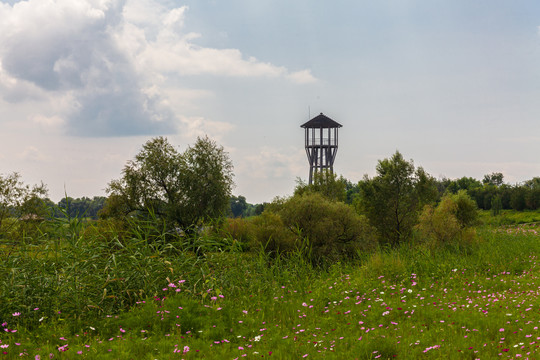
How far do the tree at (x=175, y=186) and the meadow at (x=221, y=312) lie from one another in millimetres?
20513

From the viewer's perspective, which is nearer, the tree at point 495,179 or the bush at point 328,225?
the bush at point 328,225

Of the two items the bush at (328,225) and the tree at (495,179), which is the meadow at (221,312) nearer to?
the bush at (328,225)

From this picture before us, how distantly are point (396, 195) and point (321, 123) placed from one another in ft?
66.2

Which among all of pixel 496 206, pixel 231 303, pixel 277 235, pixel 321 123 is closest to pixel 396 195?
pixel 277 235

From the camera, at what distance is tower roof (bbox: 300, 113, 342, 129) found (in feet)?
164

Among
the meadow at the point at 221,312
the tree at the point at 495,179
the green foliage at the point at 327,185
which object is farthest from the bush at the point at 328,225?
the tree at the point at 495,179

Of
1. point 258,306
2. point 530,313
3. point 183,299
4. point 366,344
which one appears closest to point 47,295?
point 183,299

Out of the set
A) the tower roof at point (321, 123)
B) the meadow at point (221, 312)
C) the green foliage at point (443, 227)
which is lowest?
the meadow at point (221, 312)

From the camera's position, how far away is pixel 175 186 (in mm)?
31828

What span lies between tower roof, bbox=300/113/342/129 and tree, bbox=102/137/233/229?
20.0 m

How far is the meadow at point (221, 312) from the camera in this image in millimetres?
6137

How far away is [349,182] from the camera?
97938 mm

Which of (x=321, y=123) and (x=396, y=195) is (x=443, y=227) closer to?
(x=396, y=195)

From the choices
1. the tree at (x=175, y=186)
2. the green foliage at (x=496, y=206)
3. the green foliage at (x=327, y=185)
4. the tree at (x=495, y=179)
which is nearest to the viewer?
the tree at (x=175, y=186)
